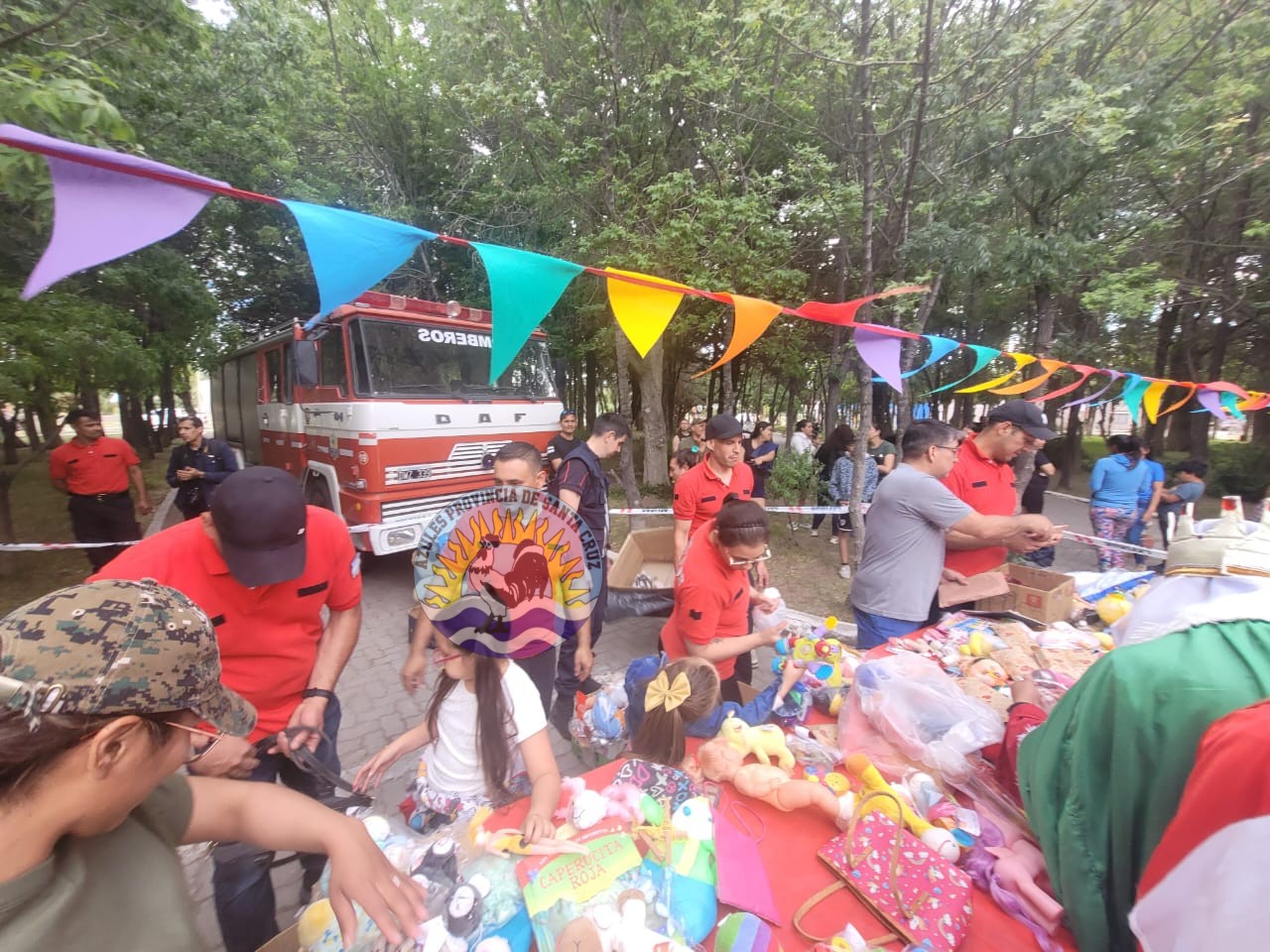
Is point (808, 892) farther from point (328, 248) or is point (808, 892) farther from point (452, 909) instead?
point (328, 248)

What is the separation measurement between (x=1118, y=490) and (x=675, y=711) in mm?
6125

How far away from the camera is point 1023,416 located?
3080mm

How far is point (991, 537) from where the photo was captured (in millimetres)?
2613

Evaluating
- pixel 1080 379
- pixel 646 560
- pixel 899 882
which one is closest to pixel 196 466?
pixel 646 560

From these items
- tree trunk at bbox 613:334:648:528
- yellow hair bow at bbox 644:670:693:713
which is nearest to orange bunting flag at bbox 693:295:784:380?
yellow hair bow at bbox 644:670:693:713

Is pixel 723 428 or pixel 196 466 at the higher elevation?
pixel 723 428

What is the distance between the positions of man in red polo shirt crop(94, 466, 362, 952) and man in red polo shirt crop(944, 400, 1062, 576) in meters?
3.23

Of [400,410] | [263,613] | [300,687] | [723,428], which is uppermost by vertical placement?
[400,410]

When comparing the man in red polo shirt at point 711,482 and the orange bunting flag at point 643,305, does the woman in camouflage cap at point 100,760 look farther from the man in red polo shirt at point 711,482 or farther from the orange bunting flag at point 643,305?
the man in red polo shirt at point 711,482

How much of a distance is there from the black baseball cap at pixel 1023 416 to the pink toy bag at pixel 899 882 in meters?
2.55

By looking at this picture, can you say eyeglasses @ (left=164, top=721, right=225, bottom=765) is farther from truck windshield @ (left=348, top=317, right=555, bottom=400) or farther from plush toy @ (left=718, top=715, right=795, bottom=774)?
truck windshield @ (left=348, top=317, right=555, bottom=400)

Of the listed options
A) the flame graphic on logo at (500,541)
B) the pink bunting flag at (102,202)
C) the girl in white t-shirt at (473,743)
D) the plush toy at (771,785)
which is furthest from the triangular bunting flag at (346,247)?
the plush toy at (771,785)

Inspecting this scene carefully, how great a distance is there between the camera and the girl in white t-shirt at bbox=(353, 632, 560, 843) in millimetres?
1646

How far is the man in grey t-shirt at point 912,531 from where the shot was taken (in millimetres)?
2623
